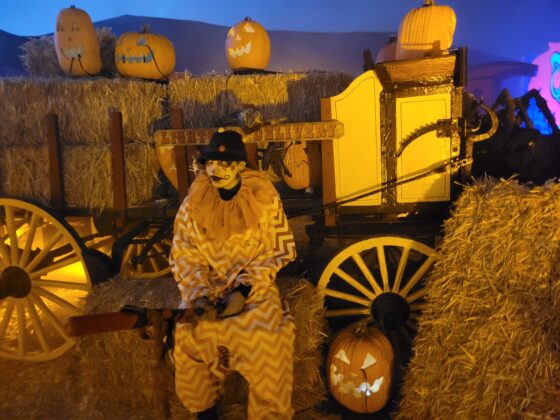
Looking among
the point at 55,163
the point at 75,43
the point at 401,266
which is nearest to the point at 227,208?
the point at 401,266

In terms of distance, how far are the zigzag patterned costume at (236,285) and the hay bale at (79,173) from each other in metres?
1.17

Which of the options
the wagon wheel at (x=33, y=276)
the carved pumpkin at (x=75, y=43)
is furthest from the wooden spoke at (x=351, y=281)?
the carved pumpkin at (x=75, y=43)

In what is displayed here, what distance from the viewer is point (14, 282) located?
3.16 m

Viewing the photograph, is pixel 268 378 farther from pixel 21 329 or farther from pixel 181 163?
pixel 21 329

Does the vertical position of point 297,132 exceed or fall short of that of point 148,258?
it exceeds it

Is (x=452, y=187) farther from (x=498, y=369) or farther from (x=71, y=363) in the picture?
(x=71, y=363)

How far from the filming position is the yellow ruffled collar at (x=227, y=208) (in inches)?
85.7

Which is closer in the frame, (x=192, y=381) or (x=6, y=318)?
(x=192, y=381)

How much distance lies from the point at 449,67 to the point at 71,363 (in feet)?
11.3

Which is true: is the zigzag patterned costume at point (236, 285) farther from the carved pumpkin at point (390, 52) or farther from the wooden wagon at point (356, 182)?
the carved pumpkin at point (390, 52)

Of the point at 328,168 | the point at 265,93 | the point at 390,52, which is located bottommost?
the point at 328,168

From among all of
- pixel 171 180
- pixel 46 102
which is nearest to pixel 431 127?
pixel 171 180

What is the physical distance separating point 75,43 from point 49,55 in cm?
50

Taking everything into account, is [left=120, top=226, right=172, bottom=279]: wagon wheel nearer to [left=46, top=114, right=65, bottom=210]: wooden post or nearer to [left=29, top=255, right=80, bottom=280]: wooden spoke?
[left=29, top=255, right=80, bottom=280]: wooden spoke
